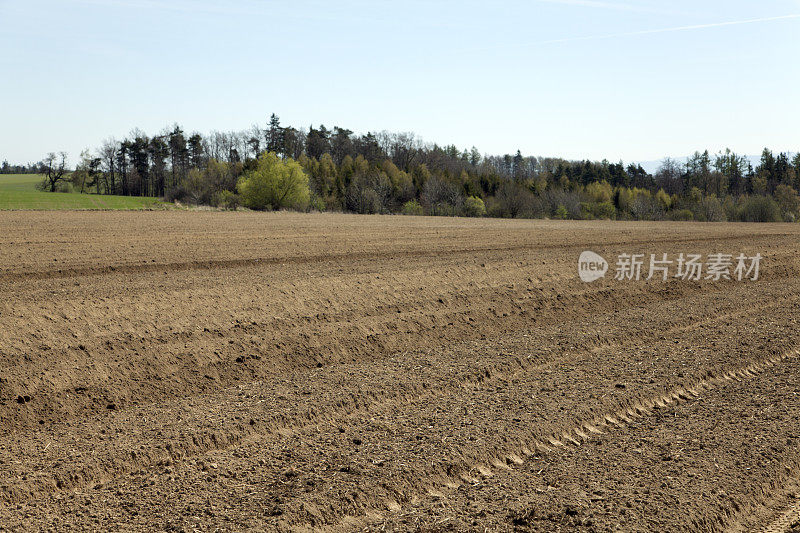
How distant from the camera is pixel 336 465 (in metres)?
6.09

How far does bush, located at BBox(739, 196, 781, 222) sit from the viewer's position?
64.8 m

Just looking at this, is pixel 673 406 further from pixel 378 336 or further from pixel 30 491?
pixel 30 491

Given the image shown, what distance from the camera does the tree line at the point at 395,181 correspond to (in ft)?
231

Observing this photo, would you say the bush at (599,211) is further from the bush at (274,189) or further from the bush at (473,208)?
the bush at (274,189)

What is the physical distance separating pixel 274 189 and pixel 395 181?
29.2 metres

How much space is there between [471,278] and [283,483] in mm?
10910

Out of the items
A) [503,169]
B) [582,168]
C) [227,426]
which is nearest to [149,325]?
[227,426]

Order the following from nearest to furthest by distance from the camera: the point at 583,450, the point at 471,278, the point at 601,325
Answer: the point at 583,450 → the point at 601,325 → the point at 471,278

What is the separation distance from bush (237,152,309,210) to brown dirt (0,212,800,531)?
49130 mm
